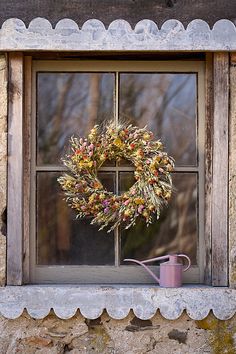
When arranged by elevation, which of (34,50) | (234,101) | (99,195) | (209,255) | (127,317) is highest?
(34,50)

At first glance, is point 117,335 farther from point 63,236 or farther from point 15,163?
point 15,163

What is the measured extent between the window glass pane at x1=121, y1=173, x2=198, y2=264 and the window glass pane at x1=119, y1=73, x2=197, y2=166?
17cm

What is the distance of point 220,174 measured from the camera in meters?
3.84

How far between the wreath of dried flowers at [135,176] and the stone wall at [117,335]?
49cm

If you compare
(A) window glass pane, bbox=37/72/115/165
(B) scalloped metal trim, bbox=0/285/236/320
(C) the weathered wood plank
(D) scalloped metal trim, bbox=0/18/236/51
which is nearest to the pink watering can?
(B) scalloped metal trim, bbox=0/285/236/320

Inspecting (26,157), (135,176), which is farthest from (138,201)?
(26,157)

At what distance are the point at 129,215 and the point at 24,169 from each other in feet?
1.86

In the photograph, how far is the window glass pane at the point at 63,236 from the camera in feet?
12.9

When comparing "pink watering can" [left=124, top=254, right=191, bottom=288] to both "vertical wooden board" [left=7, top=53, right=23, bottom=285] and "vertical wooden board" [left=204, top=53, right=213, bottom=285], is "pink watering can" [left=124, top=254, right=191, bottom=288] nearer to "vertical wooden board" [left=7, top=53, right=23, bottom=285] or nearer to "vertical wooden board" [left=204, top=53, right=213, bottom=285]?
"vertical wooden board" [left=204, top=53, right=213, bottom=285]

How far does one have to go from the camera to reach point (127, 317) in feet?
12.5

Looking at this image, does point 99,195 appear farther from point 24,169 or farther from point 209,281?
point 209,281

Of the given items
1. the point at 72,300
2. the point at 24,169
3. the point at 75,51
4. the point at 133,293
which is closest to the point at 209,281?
the point at 133,293

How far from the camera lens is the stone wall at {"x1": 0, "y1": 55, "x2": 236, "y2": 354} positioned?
380 centimetres

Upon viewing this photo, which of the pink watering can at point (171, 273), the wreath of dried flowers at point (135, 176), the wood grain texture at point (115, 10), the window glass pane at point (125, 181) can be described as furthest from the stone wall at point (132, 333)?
the wood grain texture at point (115, 10)
